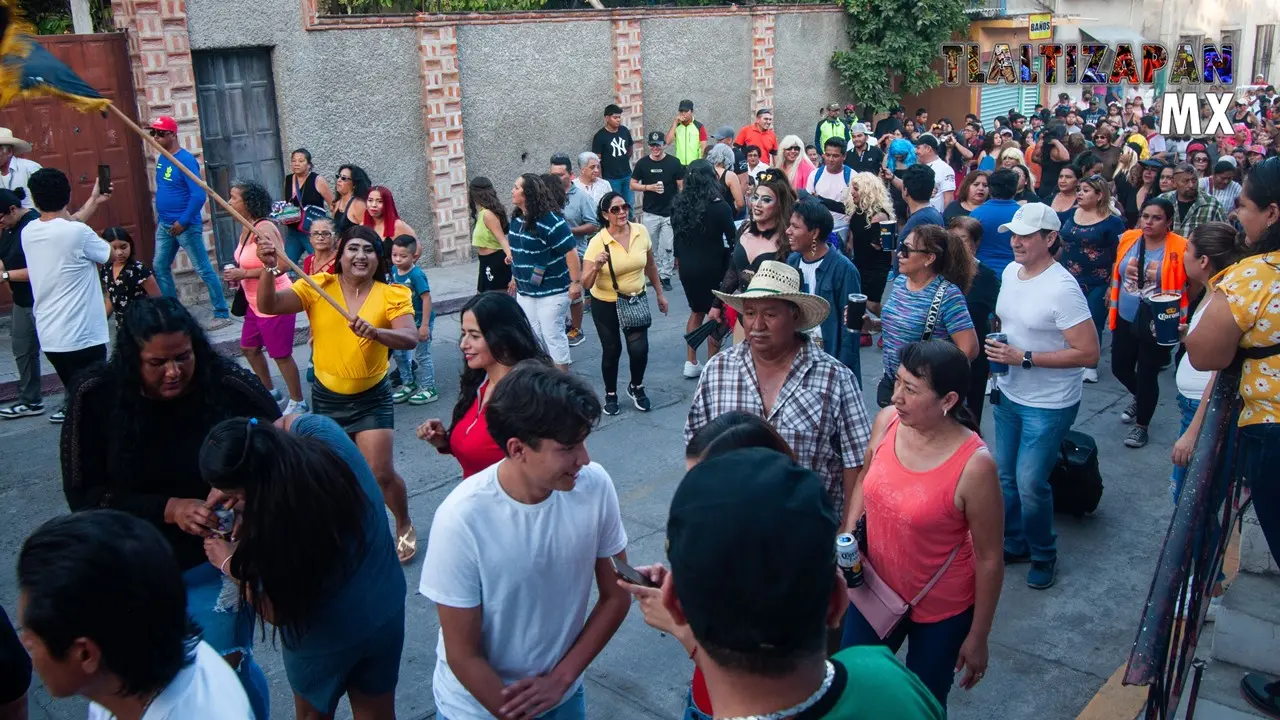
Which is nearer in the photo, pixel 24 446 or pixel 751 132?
pixel 24 446

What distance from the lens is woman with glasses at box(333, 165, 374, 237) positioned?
9.40m

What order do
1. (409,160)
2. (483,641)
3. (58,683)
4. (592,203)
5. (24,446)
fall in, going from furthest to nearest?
(409,160) < (592,203) < (24,446) < (483,641) < (58,683)

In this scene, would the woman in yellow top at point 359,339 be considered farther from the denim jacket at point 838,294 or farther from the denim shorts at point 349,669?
the denim jacket at point 838,294

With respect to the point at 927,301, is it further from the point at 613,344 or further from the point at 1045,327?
the point at 613,344

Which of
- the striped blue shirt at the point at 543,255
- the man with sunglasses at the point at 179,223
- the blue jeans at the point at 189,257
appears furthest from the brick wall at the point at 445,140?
the striped blue shirt at the point at 543,255

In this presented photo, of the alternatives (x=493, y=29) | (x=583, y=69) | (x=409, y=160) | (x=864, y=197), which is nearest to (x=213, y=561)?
(x=864, y=197)

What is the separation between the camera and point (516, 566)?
293cm

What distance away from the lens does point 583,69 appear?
53.6ft

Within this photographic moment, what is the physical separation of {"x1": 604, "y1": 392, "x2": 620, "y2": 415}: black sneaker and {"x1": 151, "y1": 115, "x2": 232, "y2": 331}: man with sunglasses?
4922 mm

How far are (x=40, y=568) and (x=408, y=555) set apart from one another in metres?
3.65

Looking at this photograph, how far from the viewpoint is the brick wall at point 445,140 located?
14094 mm

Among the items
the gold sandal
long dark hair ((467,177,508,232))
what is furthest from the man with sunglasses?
the gold sandal

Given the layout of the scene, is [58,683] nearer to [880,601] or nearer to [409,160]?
[880,601]

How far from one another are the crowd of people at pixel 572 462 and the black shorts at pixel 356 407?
0.04 feet
